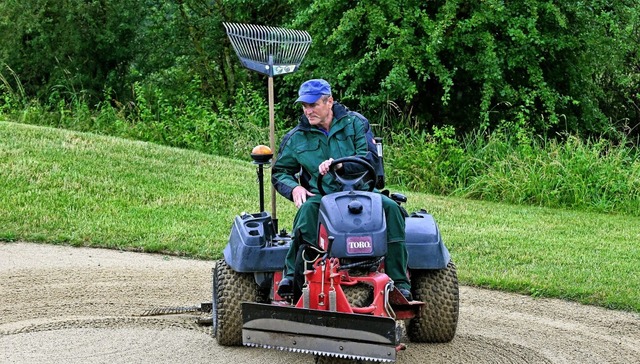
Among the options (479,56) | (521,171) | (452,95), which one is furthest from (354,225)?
(452,95)

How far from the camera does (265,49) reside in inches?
289

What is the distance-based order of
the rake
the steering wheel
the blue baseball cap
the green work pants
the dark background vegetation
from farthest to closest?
the dark background vegetation
the rake
the blue baseball cap
the steering wheel
the green work pants

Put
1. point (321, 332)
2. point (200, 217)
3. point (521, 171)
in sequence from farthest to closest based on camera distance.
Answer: point (521, 171)
point (200, 217)
point (321, 332)

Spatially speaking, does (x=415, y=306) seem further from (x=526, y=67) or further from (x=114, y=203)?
(x=526, y=67)

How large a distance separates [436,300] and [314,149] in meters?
1.14

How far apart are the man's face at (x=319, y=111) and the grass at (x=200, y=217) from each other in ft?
8.82

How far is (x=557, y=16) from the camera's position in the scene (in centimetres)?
1489

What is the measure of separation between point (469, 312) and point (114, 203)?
15.4 ft

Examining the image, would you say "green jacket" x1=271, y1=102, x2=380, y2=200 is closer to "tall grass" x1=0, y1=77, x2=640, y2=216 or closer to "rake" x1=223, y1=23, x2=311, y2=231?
"rake" x1=223, y1=23, x2=311, y2=231

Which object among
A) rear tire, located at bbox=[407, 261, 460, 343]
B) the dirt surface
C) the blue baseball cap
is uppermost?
the blue baseball cap

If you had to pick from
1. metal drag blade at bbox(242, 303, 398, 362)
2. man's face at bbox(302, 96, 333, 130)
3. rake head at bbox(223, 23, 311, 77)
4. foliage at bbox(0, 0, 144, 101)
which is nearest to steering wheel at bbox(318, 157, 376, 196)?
man's face at bbox(302, 96, 333, 130)

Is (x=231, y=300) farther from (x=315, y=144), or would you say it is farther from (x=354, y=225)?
(x=354, y=225)

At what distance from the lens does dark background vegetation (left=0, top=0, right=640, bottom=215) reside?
1280cm

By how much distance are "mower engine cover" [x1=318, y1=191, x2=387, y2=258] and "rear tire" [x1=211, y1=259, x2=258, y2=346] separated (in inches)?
32.7
